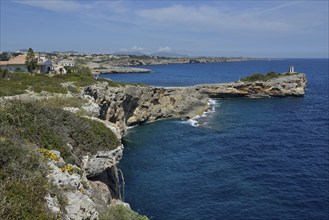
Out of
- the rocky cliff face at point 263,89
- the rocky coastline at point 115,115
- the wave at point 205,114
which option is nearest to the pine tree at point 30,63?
the rocky coastline at point 115,115

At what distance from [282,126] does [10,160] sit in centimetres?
5676

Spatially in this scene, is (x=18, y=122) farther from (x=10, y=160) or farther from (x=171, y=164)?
(x=171, y=164)

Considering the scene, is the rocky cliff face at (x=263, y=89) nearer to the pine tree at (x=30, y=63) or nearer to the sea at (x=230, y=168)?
the sea at (x=230, y=168)

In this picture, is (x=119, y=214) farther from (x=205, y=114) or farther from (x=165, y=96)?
(x=165, y=96)

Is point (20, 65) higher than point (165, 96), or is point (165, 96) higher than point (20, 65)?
point (20, 65)

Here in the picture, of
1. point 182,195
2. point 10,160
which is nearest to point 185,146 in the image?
point 182,195

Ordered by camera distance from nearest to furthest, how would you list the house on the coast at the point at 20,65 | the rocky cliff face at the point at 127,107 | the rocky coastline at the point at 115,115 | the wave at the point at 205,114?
the rocky coastline at the point at 115,115 → the rocky cliff face at the point at 127,107 → the wave at the point at 205,114 → the house on the coast at the point at 20,65

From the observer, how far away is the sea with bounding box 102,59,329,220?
29734mm

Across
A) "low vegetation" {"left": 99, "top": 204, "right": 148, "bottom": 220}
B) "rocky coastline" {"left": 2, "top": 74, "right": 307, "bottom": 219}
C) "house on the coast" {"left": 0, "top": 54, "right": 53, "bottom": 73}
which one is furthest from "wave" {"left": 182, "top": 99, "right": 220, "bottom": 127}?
"low vegetation" {"left": 99, "top": 204, "right": 148, "bottom": 220}

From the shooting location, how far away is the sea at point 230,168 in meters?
29.7

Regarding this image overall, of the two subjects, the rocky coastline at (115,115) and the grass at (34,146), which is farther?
the rocky coastline at (115,115)

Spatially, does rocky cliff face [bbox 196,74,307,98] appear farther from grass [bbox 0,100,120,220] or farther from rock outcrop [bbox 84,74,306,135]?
grass [bbox 0,100,120,220]

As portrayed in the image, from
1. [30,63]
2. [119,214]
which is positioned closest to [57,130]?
[119,214]

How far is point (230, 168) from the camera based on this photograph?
39312 millimetres
